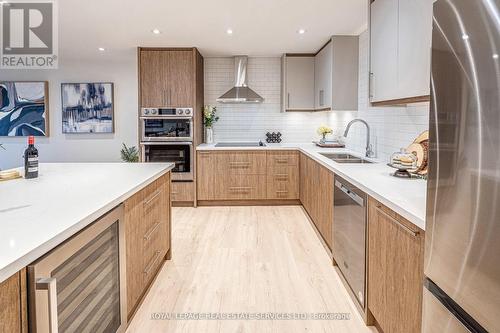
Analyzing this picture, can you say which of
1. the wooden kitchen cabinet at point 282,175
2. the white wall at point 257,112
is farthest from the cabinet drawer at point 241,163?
the white wall at point 257,112

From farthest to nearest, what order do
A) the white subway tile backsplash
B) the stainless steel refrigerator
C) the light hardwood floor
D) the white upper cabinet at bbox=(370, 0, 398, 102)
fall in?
1. the white subway tile backsplash
2. the white upper cabinet at bbox=(370, 0, 398, 102)
3. the light hardwood floor
4. the stainless steel refrigerator

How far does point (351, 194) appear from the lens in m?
2.54

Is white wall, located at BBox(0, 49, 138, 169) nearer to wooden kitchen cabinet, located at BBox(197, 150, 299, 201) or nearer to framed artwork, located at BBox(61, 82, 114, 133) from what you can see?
framed artwork, located at BBox(61, 82, 114, 133)

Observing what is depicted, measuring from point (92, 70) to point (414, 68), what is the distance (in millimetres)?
5645

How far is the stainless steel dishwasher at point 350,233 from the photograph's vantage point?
2.32 m

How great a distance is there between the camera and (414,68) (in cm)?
211

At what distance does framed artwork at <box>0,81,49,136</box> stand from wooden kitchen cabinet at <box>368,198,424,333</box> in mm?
6041

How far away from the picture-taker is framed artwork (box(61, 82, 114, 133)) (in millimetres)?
6320

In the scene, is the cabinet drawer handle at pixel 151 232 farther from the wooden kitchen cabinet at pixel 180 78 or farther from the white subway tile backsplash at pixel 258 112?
the white subway tile backsplash at pixel 258 112

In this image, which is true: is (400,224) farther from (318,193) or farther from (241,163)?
(241,163)

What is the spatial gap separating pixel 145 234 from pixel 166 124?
10.4 ft

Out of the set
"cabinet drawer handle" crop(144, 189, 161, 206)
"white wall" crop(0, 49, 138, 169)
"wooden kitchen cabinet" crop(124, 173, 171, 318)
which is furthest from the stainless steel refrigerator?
"white wall" crop(0, 49, 138, 169)

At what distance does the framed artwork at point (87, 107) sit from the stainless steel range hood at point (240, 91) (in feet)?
6.66

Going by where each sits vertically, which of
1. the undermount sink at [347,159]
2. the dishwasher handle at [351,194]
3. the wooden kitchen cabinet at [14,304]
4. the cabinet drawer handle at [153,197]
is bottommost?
the wooden kitchen cabinet at [14,304]
